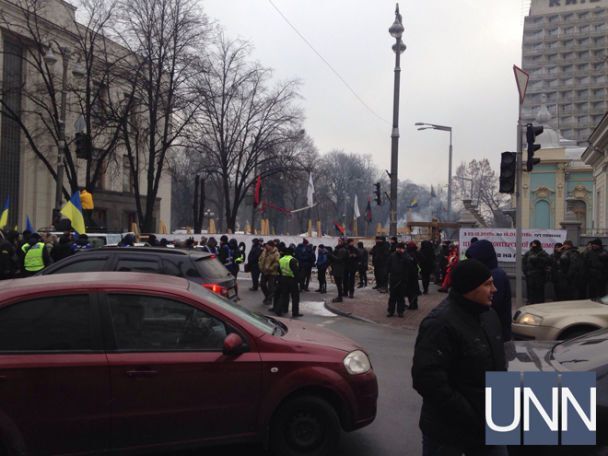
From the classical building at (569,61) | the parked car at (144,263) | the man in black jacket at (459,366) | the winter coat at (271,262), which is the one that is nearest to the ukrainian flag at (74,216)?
the winter coat at (271,262)

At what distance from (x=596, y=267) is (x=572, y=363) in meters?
9.45

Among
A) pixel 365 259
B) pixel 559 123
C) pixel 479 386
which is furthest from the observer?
pixel 559 123

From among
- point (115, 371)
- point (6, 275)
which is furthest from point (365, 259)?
point (115, 371)

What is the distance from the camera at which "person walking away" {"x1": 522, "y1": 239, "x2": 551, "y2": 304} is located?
13781mm

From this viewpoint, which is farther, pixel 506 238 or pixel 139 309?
pixel 506 238

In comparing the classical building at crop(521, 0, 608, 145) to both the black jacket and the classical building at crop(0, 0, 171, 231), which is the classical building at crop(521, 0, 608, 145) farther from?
the black jacket

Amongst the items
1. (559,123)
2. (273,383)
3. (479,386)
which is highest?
(559,123)

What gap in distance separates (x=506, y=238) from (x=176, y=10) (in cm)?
2130

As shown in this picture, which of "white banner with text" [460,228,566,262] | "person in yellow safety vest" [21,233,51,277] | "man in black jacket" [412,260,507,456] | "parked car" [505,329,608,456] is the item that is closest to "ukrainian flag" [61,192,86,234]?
"person in yellow safety vest" [21,233,51,277]

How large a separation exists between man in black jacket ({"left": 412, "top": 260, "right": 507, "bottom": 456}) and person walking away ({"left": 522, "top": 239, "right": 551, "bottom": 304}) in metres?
11.6

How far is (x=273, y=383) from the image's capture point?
4551 mm

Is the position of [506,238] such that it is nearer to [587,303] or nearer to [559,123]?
[587,303]

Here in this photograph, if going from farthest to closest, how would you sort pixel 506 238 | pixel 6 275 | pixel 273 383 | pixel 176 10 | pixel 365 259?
pixel 176 10 → pixel 365 259 → pixel 506 238 → pixel 6 275 → pixel 273 383

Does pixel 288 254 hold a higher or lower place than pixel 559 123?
lower
